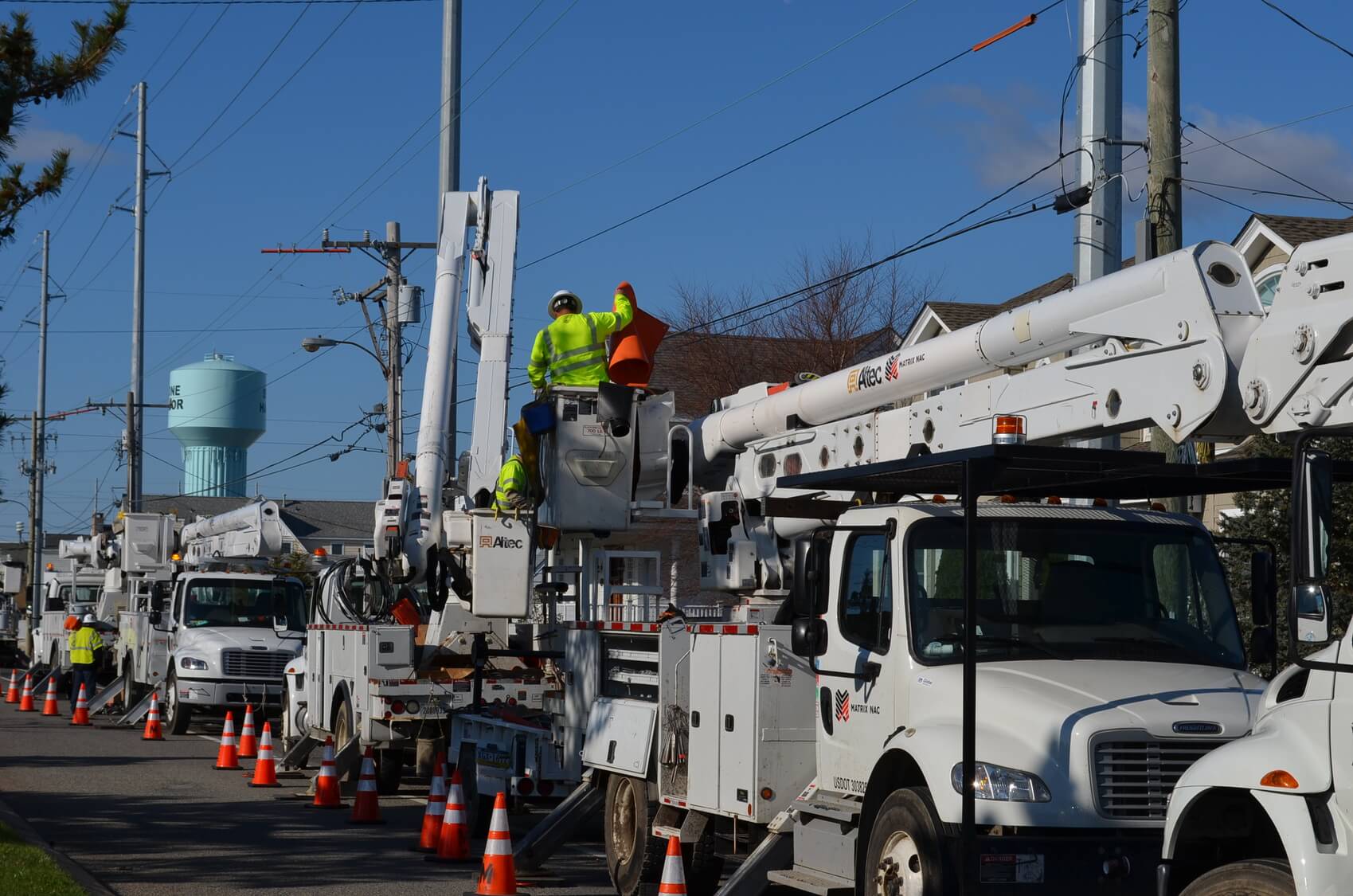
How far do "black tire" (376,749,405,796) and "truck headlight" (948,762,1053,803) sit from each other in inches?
442

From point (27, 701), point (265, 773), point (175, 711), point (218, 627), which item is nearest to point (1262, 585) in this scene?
point (265, 773)

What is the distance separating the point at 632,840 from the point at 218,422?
377 ft

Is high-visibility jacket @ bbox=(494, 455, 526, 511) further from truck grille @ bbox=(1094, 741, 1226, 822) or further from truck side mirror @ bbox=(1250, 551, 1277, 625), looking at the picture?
truck grille @ bbox=(1094, 741, 1226, 822)

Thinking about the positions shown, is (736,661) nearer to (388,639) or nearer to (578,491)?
(578,491)

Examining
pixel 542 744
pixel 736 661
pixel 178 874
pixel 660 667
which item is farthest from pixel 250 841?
pixel 736 661

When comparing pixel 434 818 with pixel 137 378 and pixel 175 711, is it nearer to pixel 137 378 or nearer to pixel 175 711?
pixel 175 711

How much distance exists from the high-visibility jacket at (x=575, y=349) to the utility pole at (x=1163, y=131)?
436 cm

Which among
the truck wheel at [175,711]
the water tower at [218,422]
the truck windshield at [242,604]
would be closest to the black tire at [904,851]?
the truck wheel at [175,711]

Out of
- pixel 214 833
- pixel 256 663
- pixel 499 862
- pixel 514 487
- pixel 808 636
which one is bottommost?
pixel 214 833

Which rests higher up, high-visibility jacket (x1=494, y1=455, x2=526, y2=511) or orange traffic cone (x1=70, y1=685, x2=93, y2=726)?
high-visibility jacket (x1=494, y1=455, x2=526, y2=511)

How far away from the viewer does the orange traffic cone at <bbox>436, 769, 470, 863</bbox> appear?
43.2ft

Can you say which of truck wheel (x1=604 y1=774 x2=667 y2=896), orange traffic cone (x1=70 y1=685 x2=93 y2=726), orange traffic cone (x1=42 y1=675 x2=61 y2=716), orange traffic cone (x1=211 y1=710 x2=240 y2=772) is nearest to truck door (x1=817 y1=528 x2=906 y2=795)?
truck wheel (x1=604 y1=774 x2=667 y2=896)

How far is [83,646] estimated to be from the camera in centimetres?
3009

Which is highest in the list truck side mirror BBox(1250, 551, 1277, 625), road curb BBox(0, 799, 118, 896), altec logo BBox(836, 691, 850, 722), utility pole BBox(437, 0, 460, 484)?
utility pole BBox(437, 0, 460, 484)
